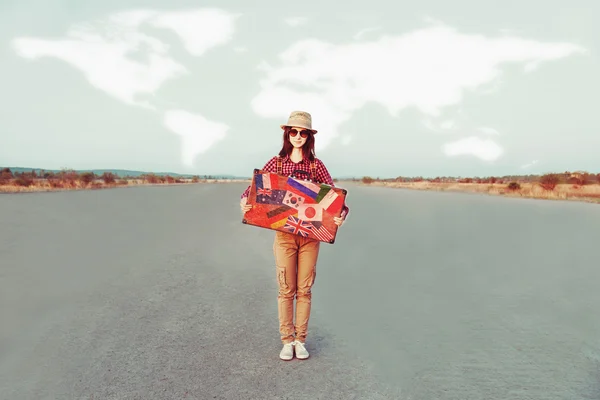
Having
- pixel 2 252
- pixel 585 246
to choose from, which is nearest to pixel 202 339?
pixel 2 252

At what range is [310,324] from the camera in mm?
5391

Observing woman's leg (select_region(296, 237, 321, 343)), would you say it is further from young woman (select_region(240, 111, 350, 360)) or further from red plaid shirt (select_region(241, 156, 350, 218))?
red plaid shirt (select_region(241, 156, 350, 218))

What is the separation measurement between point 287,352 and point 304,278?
70 cm

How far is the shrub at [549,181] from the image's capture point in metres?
35.6

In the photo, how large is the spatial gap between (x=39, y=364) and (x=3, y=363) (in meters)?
0.36

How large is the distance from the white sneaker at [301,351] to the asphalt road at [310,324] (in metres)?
0.13

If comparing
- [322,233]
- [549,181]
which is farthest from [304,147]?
[549,181]

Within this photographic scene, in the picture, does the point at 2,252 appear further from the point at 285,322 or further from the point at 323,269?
the point at 285,322

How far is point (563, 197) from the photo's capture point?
100.0ft

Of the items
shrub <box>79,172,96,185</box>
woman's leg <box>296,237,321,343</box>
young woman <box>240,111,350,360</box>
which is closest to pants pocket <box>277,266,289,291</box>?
young woman <box>240,111,350,360</box>

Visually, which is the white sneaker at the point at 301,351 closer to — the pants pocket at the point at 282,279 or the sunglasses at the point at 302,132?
the pants pocket at the point at 282,279

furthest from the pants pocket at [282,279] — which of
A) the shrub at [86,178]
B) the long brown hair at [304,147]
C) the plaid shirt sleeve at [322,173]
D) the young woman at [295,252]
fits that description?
the shrub at [86,178]

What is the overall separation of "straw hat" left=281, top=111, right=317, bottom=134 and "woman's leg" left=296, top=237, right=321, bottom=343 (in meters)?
1.07

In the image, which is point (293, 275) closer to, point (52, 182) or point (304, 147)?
point (304, 147)
